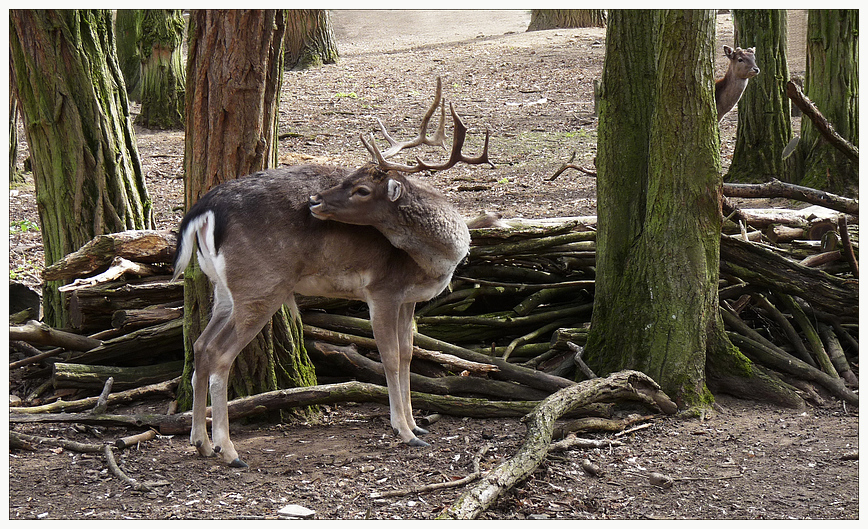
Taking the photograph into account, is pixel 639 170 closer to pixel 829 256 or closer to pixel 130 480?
pixel 829 256

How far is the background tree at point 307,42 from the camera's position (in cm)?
1762

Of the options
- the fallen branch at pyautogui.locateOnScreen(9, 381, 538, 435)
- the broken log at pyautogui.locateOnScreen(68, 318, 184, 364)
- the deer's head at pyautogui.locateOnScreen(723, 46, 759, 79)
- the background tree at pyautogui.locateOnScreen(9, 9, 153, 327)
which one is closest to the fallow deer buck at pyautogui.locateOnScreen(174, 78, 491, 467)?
the fallen branch at pyautogui.locateOnScreen(9, 381, 538, 435)

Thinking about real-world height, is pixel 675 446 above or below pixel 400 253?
below

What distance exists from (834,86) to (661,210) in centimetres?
548

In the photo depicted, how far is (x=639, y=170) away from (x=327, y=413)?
291 centimetres

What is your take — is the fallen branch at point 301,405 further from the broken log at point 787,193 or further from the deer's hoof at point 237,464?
the broken log at point 787,193

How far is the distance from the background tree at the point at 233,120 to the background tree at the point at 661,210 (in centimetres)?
239

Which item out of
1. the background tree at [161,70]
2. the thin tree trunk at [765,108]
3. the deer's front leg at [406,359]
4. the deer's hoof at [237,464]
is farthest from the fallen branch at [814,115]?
the background tree at [161,70]

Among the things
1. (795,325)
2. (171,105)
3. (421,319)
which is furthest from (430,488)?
(171,105)

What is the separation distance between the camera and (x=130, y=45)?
15414 mm

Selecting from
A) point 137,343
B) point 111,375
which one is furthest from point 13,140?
point 111,375

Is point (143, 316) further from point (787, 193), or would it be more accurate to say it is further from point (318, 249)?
point (787, 193)

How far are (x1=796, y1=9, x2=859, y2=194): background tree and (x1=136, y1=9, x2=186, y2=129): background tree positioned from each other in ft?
32.2

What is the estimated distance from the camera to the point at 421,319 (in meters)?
6.78
